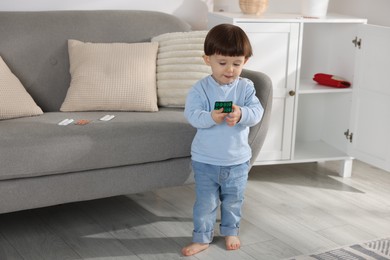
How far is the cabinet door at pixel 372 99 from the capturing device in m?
3.21

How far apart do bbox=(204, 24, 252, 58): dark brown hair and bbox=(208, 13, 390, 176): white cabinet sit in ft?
2.52

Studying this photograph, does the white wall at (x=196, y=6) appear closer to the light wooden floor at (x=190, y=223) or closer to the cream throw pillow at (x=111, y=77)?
the cream throw pillow at (x=111, y=77)

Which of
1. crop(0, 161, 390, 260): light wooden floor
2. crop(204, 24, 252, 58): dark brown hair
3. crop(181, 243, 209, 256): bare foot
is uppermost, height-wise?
crop(204, 24, 252, 58): dark brown hair

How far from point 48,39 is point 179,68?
2.06ft

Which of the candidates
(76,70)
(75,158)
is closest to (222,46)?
(75,158)

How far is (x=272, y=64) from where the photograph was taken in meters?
3.22

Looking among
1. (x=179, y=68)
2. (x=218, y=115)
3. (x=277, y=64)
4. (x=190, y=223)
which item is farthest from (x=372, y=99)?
(x=218, y=115)

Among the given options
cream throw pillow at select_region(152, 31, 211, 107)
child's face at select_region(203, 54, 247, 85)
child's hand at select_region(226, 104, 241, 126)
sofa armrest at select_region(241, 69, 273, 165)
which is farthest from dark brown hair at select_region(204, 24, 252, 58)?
cream throw pillow at select_region(152, 31, 211, 107)

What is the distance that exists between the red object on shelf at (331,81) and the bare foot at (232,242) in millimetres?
1258

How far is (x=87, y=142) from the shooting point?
2.46 m

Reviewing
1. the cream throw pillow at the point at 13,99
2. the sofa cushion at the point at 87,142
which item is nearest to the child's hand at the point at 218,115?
the sofa cushion at the point at 87,142

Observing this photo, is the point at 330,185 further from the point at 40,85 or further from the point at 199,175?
the point at 40,85

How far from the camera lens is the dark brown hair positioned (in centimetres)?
232

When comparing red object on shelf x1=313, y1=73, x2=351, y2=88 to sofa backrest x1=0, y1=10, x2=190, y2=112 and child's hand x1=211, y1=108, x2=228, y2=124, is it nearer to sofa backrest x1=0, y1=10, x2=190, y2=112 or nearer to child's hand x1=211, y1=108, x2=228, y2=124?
sofa backrest x1=0, y1=10, x2=190, y2=112
